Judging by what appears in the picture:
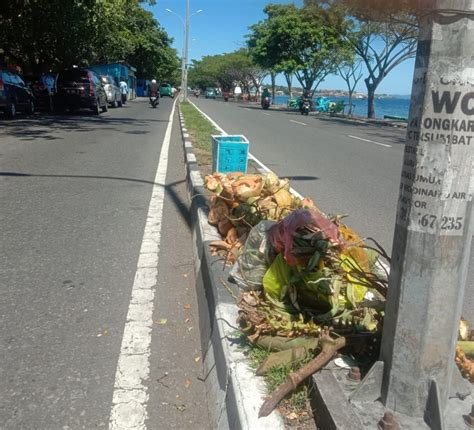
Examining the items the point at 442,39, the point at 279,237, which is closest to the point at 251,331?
the point at 279,237

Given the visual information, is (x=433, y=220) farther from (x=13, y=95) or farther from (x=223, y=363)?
(x=13, y=95)

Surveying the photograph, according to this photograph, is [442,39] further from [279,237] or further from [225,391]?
[225,391]

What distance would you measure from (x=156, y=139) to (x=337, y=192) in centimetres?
780

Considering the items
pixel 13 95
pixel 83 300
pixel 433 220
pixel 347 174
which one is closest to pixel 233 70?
pixel 13 95

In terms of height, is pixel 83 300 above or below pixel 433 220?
below

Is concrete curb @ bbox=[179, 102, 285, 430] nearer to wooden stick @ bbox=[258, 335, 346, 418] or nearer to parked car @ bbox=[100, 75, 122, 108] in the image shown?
wooden stick @ bbox=[258, 335, 346, 418]

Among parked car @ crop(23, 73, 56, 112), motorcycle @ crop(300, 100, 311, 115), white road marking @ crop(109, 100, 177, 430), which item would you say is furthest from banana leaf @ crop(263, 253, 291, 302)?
motorcycle @ crop(300, 100, 311, 115)

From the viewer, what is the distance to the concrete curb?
2.23m

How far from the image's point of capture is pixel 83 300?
3736mm

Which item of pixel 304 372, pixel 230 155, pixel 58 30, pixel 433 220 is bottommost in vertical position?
pixel 304 372

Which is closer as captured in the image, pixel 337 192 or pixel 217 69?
pixel 337 192

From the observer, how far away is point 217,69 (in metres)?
104

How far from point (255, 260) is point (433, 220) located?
1587 millimetres

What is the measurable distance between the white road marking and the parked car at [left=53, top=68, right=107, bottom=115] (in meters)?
18.5
